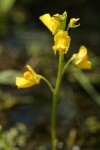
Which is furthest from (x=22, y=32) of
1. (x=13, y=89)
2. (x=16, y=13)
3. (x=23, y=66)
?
(x=13, y=89)

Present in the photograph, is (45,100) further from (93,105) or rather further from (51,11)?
(51,11)

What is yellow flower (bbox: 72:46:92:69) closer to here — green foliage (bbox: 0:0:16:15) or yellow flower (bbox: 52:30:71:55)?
yellow flower (bbox: 52:30:71:55)

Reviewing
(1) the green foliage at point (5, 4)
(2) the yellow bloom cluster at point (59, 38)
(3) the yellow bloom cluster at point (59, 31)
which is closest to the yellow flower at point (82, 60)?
(2) the yellow bloom cluster at point (59, 38)

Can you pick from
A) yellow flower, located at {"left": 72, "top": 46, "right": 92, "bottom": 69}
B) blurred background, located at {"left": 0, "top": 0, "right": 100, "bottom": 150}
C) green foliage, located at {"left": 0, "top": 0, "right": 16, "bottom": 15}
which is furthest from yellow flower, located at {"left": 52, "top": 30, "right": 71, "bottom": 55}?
green foliage, located at {"left": 0, "top": 0, "right": 16, "bottom": 15}

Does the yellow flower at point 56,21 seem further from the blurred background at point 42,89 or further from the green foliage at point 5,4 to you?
the green foliage at point 5,4

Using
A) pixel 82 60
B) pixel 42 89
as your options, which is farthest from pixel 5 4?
pixel 82 60

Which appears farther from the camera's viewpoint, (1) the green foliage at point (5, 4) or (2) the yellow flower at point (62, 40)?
(1) the green foliage at point (5, 4)

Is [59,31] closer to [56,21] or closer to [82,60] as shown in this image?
[56,21]

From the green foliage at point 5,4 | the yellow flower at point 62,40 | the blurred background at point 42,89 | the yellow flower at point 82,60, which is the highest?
the yellow flower at point 62,40
